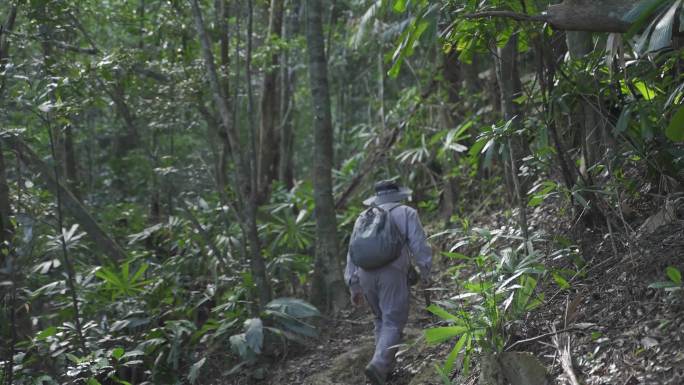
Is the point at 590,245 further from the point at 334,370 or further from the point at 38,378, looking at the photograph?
the point at 38,378

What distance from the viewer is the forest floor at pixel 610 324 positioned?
448 centimetres

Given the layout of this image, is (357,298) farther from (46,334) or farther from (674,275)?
(46,334)

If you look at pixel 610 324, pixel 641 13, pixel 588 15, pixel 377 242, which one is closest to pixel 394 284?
pixel 377 242

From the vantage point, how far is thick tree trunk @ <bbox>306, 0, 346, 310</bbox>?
860cm

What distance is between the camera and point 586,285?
18.3 ft

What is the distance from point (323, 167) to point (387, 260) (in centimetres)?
262

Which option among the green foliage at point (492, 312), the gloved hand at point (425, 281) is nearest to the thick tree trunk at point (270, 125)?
the gloved hand at point (425, 281)

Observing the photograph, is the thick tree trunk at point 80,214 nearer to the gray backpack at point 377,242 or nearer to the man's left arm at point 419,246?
the gray backpack at point 377,242

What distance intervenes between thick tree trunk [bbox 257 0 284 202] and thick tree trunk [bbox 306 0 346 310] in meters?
3.47

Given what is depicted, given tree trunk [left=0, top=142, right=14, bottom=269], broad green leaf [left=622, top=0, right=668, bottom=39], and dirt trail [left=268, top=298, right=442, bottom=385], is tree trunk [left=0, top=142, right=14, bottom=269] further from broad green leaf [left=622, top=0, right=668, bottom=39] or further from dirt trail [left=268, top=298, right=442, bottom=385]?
broad green leaf [left=622, top=0, right=668, bottom=39]

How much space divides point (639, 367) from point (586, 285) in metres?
1.21

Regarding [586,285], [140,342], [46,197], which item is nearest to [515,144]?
[586,285]

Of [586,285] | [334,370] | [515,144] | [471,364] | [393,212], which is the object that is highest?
[515,144]

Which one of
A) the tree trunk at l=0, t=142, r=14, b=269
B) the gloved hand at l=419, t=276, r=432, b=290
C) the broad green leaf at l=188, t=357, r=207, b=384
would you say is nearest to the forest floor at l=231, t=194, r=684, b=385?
the gloved hand at l=419, t=276, r=432, b=290
